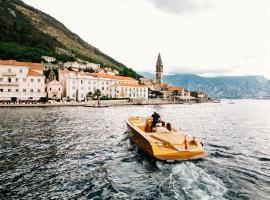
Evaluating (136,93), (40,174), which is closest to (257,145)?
(40,174)

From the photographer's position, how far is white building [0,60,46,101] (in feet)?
290

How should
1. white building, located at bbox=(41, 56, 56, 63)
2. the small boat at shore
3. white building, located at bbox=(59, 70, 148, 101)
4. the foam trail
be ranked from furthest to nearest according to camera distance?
white building, located at bbox=(41, 56, 56, 63) < white building, located at bbox=(59, 70, 148, 101) < the small boat at shore < the foam trail

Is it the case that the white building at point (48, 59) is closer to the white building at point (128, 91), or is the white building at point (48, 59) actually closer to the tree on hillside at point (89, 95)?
the white building at point (128, 91)

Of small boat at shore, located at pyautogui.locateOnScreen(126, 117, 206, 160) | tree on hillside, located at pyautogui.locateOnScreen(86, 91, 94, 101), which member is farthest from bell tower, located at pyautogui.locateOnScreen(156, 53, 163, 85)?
small boat at shore, located at pyautogui.locateOnScreen(126, 117, 206, 160)

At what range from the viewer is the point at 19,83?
91.3 meters

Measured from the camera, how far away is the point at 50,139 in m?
22.4

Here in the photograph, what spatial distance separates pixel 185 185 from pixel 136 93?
416 feet

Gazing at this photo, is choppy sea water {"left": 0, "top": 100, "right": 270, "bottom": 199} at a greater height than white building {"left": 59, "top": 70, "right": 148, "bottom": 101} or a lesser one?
lesser

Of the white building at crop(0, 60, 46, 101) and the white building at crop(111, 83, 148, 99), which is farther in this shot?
the white building at crop(111, 83, 148, 99)

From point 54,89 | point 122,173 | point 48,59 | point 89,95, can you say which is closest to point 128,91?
point 89,95

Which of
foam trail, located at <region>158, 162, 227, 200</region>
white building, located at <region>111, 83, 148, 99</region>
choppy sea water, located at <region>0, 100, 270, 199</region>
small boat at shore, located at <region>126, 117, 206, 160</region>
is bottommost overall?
choppy sea water, located at <region>0, 100, 270, 199</region>

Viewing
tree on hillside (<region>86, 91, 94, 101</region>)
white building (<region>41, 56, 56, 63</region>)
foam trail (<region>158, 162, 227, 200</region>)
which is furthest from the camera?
white building (<region>41, 56, 56, 63</region>)

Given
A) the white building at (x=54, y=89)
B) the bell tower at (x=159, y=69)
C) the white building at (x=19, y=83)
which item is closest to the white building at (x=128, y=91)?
the white building at (x=54, y=89)

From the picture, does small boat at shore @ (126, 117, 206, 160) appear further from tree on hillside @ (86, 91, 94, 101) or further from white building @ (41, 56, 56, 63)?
white building @ (41, 56, 56, 63)
